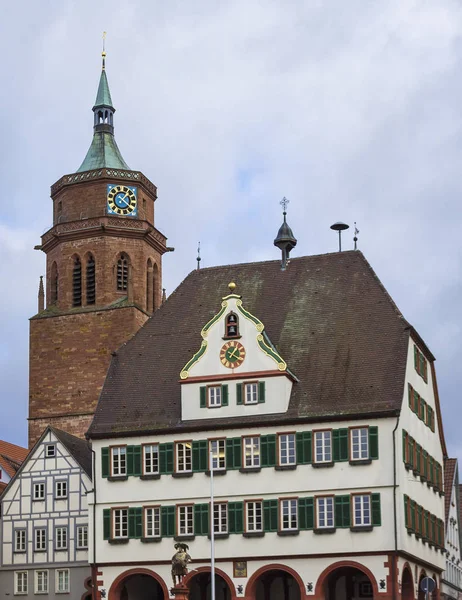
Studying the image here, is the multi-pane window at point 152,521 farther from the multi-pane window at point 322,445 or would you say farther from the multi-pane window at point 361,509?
the multi-pane window at point 361,509

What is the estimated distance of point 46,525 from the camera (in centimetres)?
7438

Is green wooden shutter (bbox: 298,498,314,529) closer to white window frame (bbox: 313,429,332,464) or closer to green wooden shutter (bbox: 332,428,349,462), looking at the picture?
white window frame (bbox: 313,429,332,464)

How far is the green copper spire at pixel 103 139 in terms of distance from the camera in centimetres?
9424

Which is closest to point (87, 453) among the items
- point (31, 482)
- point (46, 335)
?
point (31, 482)

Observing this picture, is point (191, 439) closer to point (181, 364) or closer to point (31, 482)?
point (181, 364)

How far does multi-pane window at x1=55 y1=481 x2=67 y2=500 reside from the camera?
244 feet

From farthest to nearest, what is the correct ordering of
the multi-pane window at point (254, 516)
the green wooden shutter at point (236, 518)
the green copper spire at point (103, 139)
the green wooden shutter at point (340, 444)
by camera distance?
the green copper spire at point (103, 139), the green wooden shutter at point (236, 518), the multi-pane window at point (254, 516), the green wooden shutter at point (340, 444)

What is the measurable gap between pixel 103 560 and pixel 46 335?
2476 centimetres

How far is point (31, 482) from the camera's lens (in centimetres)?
7500

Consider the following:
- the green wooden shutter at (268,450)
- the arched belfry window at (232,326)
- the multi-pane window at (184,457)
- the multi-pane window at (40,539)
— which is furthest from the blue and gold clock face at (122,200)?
the green wooden shutter at (268,450)

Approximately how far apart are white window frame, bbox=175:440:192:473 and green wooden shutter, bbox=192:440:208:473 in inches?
9.9

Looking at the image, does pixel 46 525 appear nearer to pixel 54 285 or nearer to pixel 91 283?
pixel 91 283

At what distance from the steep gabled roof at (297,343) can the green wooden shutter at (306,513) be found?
351 cm

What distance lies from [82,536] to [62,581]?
236 cm
